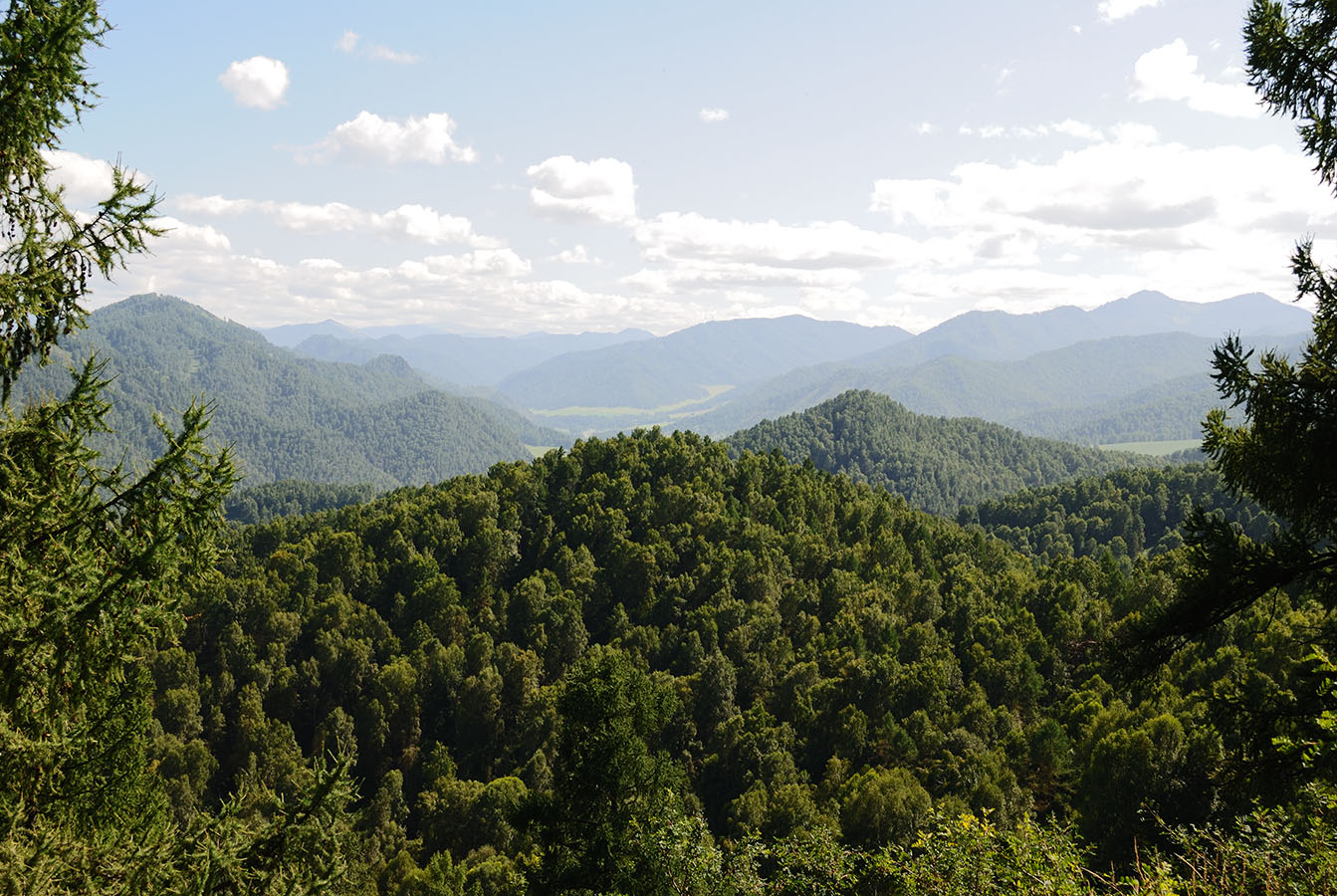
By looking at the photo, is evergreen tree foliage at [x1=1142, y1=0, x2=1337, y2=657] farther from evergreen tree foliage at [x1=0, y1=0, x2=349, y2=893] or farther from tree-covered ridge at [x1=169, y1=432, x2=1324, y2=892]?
tree-covered ridge at [x1=169, y1=432, x2=1324, y2=892]

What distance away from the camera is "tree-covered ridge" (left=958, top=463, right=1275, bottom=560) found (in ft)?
463

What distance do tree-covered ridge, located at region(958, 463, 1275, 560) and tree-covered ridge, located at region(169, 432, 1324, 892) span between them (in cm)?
4787

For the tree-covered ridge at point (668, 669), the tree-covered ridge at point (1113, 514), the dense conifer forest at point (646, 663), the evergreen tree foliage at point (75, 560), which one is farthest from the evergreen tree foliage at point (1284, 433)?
the tree-covered ridge at point (1113, 514)

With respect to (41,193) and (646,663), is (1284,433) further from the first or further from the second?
(646,663)

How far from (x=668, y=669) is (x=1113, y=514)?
359ft

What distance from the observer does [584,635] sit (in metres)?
81.9

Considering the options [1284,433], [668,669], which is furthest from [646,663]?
[1284,433]

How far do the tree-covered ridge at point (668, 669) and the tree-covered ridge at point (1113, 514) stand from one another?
47.9m

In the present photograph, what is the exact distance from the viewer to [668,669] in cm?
7706

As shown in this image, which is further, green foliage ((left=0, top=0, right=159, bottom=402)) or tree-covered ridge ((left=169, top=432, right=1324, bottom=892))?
tree-covered ridge ((left=169, top=432, right=1324, bottom=892))

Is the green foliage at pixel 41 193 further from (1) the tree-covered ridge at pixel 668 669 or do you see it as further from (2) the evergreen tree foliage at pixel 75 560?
(1) the tree-covered ridge at pixel 668 669

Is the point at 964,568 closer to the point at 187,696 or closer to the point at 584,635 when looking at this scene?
the point at 584,635

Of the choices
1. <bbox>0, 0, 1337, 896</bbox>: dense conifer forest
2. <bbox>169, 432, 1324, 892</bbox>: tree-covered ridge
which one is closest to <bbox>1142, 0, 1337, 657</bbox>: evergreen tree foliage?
<bbox>0, 0, 1337, 896</bbox>: dense conifer forest

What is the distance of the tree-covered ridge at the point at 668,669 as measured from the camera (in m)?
40.5
